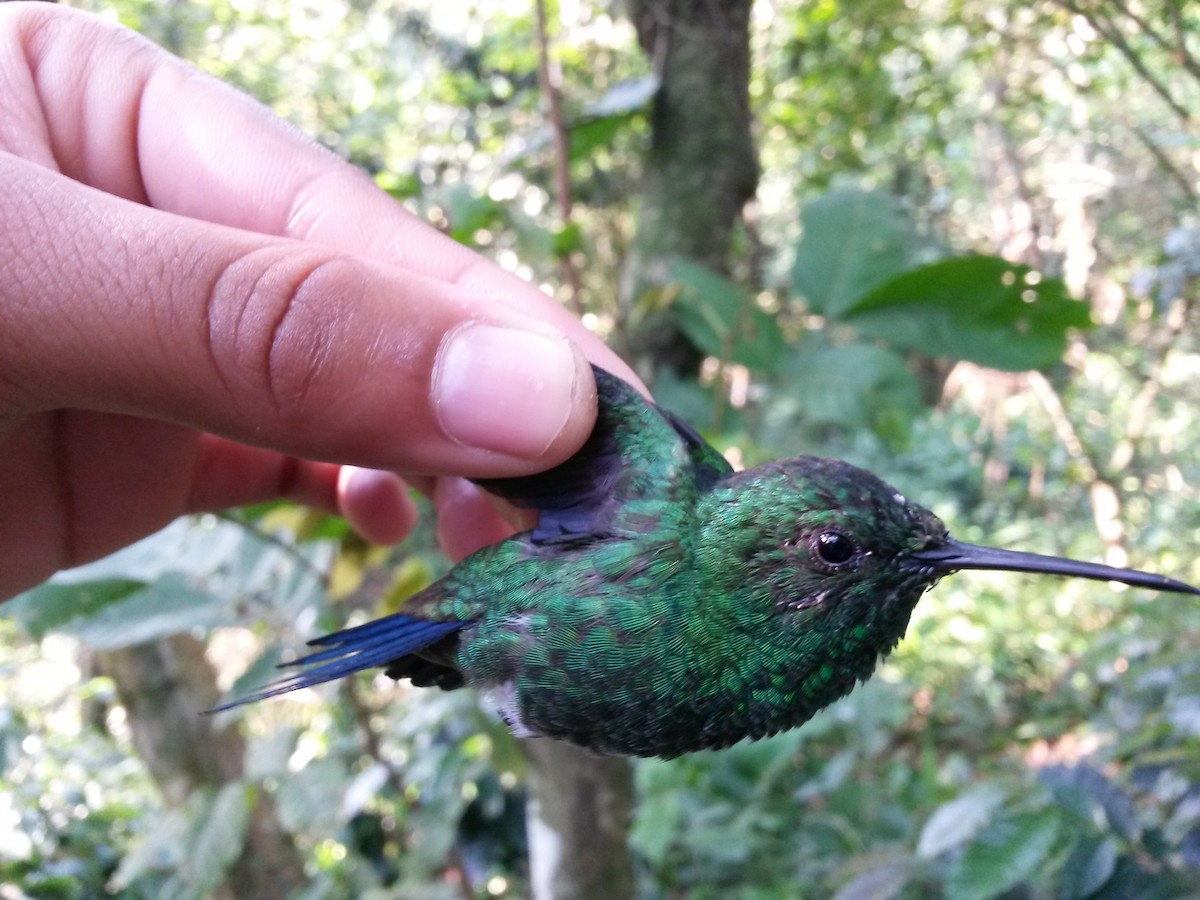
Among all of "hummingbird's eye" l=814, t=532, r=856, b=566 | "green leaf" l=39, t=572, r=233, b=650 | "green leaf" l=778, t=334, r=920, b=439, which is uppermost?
"hummingbird's eye" l=814, t=532, r=856, b=566

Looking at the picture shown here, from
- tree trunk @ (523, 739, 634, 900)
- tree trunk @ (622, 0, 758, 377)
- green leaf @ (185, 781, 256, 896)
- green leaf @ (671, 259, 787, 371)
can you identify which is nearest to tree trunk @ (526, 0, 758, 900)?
tree trunk @ (622, 0, 758, 377)

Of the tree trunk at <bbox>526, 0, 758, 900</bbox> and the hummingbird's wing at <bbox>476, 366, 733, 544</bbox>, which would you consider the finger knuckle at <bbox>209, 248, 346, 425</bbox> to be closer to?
the hummingbird's wing at <bbox>476, 366, 733, 544</bbox>

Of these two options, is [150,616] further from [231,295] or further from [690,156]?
[690,156]

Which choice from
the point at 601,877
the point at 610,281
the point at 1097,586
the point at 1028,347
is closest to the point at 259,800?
the point at 601,877

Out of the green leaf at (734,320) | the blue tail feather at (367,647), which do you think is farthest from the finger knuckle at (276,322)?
the green leaf at (734,320)

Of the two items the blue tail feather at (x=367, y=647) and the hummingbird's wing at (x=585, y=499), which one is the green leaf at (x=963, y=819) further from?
the blue tail feather at (x=367, y=647)

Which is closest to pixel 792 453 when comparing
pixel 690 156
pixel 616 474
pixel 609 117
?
pixel 690 156
